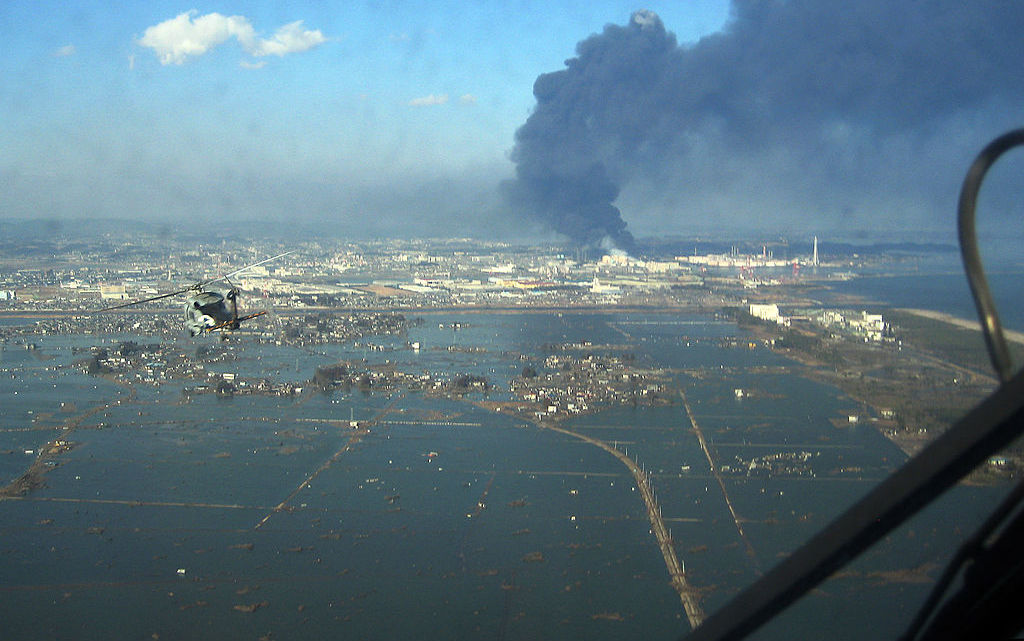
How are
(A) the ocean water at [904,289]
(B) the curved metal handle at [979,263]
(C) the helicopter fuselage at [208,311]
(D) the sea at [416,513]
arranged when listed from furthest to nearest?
(A) the ocean water at [904,289], (C) the helicopter fuselage at [208,311], (D) the sea at [416,513], (B) the curved metal handle at [979,263]

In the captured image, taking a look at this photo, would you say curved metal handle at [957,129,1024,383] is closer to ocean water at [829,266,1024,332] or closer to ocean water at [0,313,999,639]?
ocean water at [0,313,999,639]

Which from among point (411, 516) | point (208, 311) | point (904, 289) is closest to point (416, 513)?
point (411, 516)

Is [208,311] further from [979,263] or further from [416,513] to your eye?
[979,263]

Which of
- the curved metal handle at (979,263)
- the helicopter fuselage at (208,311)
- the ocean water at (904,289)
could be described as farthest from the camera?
the ocean water at (904,289)

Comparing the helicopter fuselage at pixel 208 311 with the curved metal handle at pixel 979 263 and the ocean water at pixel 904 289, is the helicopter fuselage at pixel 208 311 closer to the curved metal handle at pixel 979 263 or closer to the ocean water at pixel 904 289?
the ocean water at pixel 904 289

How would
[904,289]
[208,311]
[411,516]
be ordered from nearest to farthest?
[208,311], [411,516], [904,289]

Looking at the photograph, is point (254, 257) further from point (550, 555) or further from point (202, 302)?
point (550, 555)

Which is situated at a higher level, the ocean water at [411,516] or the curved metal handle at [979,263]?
the curved metal handle at [979,263]

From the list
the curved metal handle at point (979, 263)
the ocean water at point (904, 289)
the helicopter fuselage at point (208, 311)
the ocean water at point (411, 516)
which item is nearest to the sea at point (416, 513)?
the ocean water at point (411, 516)
